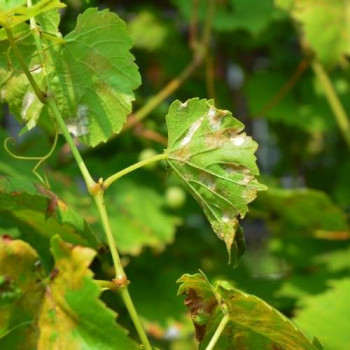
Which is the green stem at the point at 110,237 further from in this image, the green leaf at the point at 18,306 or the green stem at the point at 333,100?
the green stem at the point at 333,100

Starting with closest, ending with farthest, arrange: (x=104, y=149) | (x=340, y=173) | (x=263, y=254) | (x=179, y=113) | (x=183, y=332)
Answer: (x=179, y=113) < (x=183, y=332) < (x=104, y=149) < (x=340, y=173) < (x=263, y=254)

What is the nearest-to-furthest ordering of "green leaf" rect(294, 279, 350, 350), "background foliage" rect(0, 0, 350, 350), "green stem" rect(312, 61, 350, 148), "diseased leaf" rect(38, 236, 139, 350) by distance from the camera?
1. "diseased leaf" rect(38, 236, 139, 350)
2. "green leaf" rect(294, 279, 350, 350)
3. "background foliage" rect(0, 0, 350, 350)
4. "green stem" rect(312, 61, 350, 148)

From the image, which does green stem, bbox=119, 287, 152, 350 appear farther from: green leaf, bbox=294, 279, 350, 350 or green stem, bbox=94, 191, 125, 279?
green leaf, bbox=294, 279, 350, 350

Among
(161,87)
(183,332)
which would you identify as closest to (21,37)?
(183,332)

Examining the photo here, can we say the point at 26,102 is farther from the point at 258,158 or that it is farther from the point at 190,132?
the point at 258,158

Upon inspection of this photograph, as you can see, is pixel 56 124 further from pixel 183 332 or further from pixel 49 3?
pixel 183 332

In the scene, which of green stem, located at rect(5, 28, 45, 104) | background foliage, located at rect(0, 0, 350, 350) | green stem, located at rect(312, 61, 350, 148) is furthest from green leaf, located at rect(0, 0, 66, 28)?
green stem, located at rect(312, 61, 350, 148)
